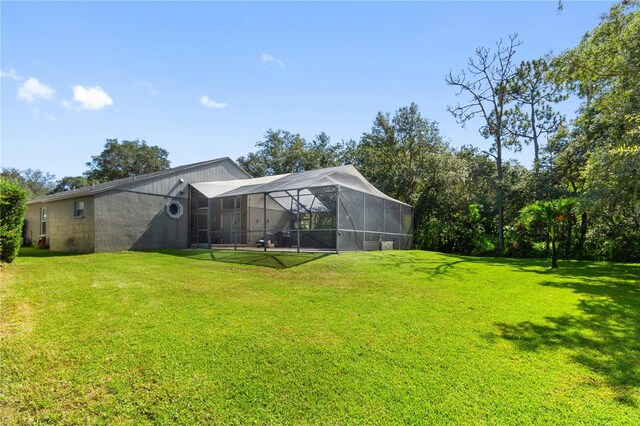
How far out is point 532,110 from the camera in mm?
20281

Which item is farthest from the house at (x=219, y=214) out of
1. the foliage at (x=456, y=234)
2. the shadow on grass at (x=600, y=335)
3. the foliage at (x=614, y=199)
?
the foliage at (x=614, y=199)

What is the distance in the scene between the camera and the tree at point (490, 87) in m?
18.4

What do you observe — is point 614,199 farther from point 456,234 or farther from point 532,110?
point 532,110

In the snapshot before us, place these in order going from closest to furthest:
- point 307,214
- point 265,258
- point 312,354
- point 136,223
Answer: point 312,354, point 265,258, point 136,223, point 307,214

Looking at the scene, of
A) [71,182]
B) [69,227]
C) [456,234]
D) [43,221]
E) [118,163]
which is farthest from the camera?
[71,182]

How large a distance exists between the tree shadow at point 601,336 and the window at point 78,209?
52.6ft

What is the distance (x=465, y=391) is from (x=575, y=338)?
2.38m

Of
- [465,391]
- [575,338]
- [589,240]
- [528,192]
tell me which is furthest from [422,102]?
[465,391]

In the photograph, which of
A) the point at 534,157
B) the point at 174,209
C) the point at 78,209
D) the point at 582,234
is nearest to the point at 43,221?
the point at 78,209

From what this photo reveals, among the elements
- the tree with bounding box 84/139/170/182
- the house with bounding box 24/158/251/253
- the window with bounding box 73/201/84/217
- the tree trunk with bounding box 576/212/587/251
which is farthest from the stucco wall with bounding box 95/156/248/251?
the tree with bounding box 84/139/170/182

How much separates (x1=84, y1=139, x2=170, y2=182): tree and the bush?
1291 inches

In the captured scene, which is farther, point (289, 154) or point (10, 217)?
point (289, 154)

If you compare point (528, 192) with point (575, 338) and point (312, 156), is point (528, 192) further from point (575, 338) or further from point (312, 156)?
point (312, 156)

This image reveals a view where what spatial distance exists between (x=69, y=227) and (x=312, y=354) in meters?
15.7
